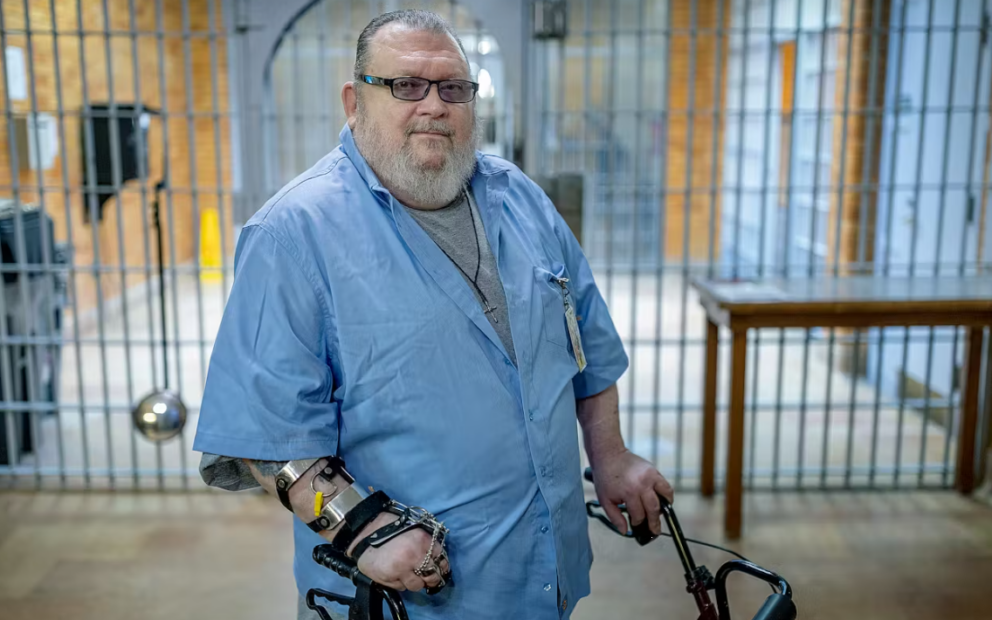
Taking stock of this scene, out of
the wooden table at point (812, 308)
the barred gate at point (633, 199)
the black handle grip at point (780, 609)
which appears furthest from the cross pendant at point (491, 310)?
the barred gate at point (633, 199)

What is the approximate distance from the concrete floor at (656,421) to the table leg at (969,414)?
0.08 metres

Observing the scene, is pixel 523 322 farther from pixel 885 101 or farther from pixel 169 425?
pixel 885 101

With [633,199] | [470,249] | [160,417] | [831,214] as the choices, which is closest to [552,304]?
[470,249]

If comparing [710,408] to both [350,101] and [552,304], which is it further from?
[350,101]

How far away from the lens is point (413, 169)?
5.70 ft

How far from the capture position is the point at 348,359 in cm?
162

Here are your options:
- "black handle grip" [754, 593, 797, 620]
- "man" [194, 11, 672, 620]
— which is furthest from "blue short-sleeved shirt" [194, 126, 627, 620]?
"black handle grip" [754, 593, 797, 620]

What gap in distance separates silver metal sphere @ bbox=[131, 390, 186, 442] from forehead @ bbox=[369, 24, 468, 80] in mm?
2197

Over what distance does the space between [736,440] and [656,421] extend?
630 mm

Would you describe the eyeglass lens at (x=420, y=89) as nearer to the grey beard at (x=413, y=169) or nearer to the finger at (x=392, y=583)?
the grey beard at (x=413, y=169)

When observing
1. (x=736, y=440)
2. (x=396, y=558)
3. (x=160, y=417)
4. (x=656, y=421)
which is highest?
(x=396, y=558)

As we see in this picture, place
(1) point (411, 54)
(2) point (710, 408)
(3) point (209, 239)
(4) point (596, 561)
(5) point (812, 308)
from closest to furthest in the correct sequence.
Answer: (1) point (411, 54) → (4) point (596, 561) → (5) point (812, 308) → (2) point (710, 408) → (3) point (209, 239)

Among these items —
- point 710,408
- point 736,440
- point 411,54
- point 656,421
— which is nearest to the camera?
point 411,54

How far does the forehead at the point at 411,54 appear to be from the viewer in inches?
66.8
